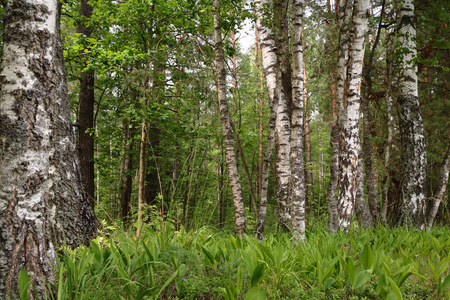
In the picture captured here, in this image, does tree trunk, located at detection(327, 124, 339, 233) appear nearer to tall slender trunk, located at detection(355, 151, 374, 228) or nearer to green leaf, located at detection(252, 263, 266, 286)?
tall slender trunk, located at detection(355, 151, 374, 228)

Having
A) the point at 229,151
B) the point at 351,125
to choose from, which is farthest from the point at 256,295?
the point at 351,125

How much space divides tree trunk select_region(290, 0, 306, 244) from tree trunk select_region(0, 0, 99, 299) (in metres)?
2.36

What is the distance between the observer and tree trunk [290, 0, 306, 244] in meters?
3.19

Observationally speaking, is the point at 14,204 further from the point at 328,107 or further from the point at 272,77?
the point at 328,107

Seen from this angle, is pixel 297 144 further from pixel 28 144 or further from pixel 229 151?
pixel 28 144

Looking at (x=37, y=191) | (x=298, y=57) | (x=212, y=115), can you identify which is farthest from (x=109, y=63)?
(x=37, y=191)

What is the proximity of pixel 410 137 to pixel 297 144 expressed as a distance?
13.3 feet

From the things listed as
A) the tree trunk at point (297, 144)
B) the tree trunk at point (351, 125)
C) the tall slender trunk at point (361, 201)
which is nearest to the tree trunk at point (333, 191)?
the tree trunk at point (351, 125)

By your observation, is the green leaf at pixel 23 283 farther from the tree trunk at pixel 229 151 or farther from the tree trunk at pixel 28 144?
the tree trunk at pixel 229 151

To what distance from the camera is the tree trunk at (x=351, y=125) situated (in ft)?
16.0

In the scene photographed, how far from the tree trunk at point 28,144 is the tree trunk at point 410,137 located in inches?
236

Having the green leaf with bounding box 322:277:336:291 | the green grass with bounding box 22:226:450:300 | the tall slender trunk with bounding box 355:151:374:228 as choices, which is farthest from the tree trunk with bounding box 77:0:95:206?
the green leaf with bounding box 322:277:336:291

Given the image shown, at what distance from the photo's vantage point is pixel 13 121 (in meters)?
1.90

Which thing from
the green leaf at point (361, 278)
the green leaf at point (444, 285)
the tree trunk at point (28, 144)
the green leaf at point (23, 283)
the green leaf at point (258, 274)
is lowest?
the green leaf at point (444, 285)
